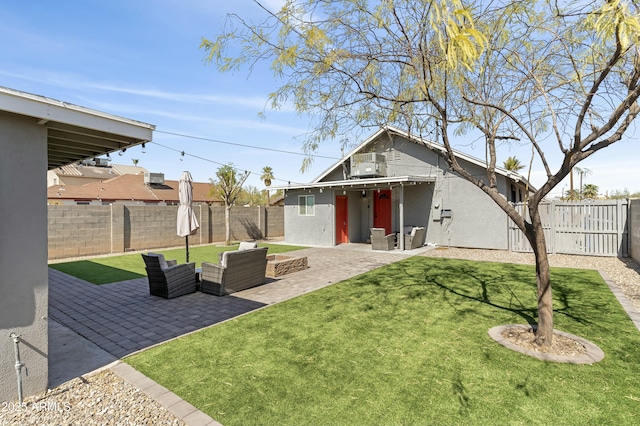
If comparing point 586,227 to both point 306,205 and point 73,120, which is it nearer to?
point 306,205

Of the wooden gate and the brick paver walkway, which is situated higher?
the wooden gate

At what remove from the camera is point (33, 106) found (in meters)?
3.09

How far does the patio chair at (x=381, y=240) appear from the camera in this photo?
14727 mm

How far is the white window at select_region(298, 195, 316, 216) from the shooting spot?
18016 mm

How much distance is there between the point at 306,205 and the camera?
60.2 ft

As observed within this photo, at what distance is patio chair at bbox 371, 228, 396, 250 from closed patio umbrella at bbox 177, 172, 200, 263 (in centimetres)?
851

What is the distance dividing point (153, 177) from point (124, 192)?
11.1 feet

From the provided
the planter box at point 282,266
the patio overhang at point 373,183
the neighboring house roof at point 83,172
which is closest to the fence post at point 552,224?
the patio overhang at point 373,183

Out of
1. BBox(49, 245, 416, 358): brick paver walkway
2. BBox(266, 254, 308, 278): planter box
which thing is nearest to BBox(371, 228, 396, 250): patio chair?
BBox(49, 245, 416, 358): brick paver walkway

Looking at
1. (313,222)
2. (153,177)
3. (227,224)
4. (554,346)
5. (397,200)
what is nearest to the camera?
(554,346)

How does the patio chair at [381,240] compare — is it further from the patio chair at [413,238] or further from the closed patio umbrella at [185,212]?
the closed patio umbrella at [185,212]

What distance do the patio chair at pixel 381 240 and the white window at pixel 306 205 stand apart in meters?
4.30

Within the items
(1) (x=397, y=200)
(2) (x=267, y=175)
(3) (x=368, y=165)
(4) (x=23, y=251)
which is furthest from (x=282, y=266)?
(2) (x=267, y=175)

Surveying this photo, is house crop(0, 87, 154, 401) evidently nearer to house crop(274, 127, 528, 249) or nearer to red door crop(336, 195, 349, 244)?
house crop(274, 127, 528, 249)
